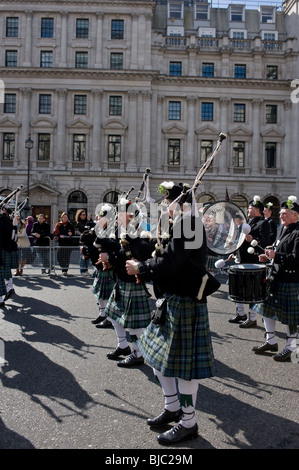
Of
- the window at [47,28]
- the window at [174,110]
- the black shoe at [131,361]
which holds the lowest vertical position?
the black shoe at [131,361]

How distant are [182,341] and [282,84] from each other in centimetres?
3636

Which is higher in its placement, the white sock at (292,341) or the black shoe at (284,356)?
the white sock at (292,341)

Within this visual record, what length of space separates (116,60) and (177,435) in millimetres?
34843

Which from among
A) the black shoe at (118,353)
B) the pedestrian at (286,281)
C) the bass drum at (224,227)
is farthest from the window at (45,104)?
the pedestrian at (286,281)

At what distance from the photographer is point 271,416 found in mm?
3865

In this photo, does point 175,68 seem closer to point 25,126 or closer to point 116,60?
point 116,60

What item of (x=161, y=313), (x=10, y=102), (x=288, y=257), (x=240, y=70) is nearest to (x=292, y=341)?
(x=288, y=257)

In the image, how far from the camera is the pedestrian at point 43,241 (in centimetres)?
1336

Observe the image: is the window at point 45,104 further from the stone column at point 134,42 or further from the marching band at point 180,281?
the marching band at point 180,281

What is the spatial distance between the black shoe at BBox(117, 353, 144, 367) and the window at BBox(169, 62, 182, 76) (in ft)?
111

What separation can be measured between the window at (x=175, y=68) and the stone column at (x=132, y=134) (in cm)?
426

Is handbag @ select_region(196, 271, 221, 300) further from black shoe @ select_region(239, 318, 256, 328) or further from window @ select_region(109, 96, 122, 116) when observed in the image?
window @ select_region(109, 96, 122, 116)
